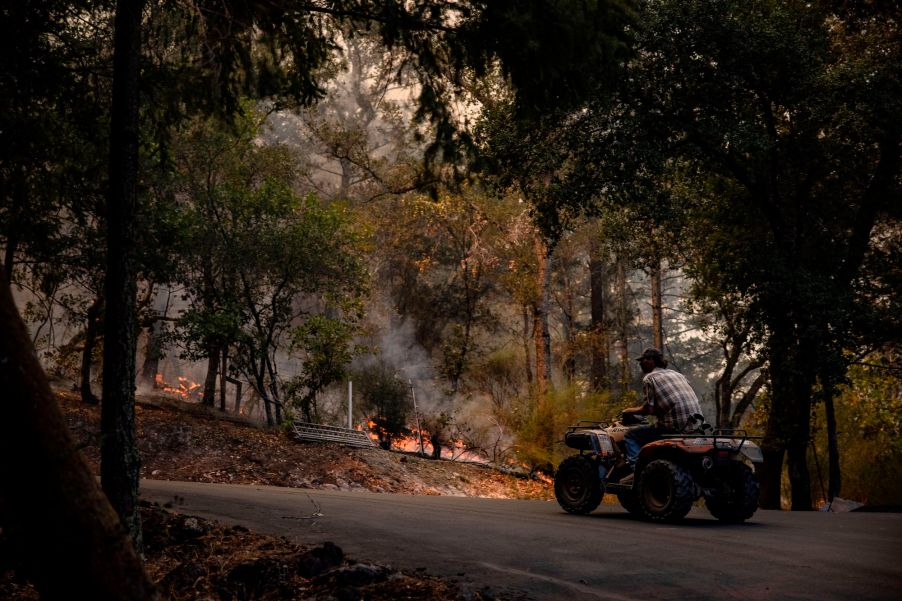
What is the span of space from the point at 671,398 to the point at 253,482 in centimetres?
1068

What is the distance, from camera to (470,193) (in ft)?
110

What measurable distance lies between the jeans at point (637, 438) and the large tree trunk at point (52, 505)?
7717mm

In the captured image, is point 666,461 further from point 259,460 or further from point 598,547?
point 259,460

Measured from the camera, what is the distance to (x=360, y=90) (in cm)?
4972

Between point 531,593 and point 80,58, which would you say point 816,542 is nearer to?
point 531,593

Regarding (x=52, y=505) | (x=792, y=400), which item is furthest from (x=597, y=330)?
(x=52, y=505)

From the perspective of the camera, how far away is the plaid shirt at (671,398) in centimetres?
1061

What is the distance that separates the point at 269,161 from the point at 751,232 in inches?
621


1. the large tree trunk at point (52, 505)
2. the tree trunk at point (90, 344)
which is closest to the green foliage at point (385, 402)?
the tree trunk at point (90, 344)

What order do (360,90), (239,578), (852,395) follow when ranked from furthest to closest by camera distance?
1. (360,90)
2. (852,395)
3. (239,578)

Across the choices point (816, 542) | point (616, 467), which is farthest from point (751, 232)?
point (816, 542)

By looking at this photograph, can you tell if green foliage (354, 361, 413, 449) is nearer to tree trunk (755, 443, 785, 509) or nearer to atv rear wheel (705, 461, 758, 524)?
tree trunk (755, 443, 785, 509)

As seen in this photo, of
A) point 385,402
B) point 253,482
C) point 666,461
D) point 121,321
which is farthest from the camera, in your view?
point 385,402

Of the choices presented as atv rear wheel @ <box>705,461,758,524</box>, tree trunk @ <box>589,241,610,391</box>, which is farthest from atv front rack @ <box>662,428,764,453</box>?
tree trunk @ <box>589,241,610,391</box>
